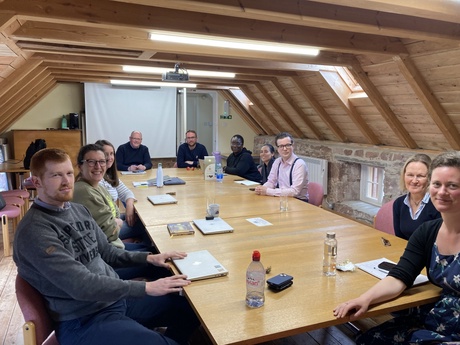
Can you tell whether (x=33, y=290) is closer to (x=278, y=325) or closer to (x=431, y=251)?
(x=278, y=325)

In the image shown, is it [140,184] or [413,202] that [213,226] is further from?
[140,184]

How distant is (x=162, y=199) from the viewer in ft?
11.1

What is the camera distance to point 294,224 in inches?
104

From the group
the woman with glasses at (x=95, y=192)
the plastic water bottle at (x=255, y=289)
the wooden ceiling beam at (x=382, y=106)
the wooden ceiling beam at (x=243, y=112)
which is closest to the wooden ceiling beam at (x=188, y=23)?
the wooden ceiling beam at (x=382, y=106)

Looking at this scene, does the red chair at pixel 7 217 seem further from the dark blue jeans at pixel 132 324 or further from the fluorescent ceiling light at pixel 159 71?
the dark blue jeans at pixel 132 324

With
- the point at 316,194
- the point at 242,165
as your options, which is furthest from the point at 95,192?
the point at 242,165

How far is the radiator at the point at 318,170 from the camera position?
→ 635cm

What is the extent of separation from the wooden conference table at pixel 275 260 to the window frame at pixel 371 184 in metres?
3.01

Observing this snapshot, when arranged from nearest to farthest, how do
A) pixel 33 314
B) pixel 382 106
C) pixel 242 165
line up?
pixel 33 314
pixel 382 106
pixel 242 165

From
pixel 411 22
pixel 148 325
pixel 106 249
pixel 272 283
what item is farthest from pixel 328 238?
pixel 411 22

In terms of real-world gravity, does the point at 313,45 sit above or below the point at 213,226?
above

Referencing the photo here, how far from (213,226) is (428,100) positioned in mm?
2820

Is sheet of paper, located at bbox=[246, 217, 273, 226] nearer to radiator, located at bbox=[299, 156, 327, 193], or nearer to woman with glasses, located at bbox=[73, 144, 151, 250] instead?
woman with glasses, located at bbox=[73, 144, 151, 250]

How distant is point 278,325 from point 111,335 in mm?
702
